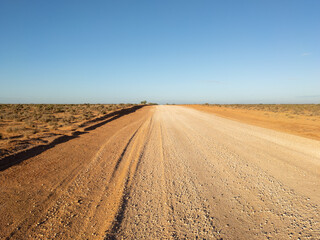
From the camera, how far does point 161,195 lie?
363 cm

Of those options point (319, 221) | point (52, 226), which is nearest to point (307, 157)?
point (319, 221)

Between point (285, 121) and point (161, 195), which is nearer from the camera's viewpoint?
point (161, 195)

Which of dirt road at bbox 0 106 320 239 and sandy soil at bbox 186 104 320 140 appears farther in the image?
sandy soil at bbox 186 104 320 140

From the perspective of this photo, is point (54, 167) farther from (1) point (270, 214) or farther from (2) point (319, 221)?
(2) point (319, 221)

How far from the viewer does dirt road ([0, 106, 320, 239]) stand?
8.87 feet

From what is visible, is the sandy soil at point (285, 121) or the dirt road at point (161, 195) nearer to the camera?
the dirt road at point (161, 195)

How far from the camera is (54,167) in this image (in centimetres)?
499

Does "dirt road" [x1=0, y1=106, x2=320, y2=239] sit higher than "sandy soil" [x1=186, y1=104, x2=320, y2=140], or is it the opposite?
"sandy soil" [x1=186, y1=104, x2=320, y2=140]

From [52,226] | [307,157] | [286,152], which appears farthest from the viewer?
[286,152]

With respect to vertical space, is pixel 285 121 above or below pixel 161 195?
above

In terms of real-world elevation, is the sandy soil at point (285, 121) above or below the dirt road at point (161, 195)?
above

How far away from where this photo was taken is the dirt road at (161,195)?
2703 mm

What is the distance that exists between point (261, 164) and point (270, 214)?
2614mm

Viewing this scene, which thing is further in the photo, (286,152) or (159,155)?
(286,152)
